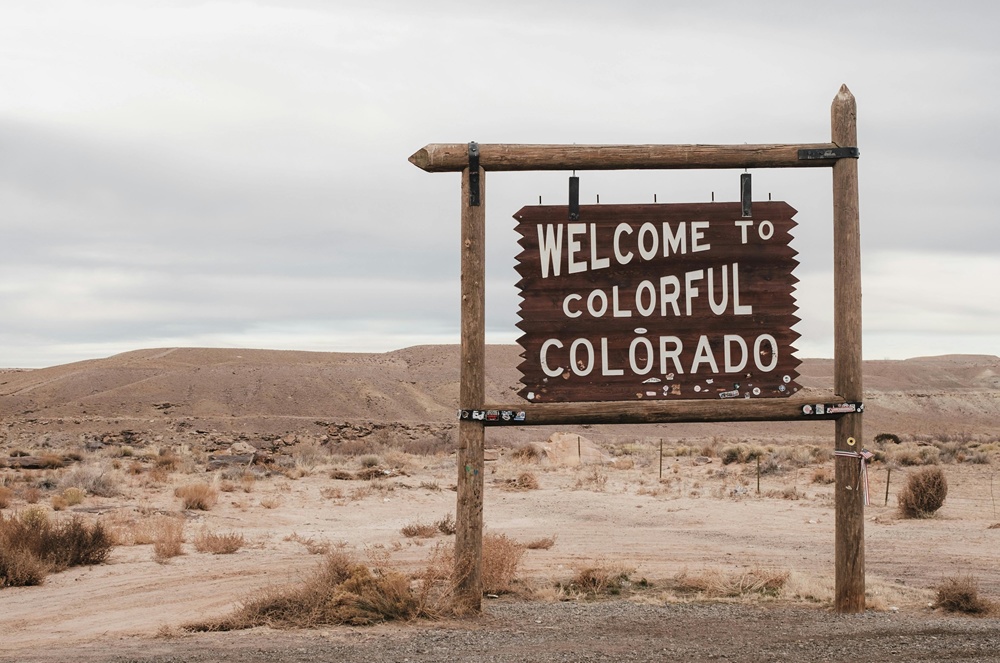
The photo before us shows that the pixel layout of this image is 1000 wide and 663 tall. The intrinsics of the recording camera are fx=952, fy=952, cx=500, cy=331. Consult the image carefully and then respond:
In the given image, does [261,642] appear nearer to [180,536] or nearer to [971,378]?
[180,536]

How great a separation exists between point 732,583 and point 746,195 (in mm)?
4340

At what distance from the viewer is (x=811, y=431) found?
62906 mm

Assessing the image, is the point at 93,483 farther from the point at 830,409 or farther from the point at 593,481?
the point at 830,409

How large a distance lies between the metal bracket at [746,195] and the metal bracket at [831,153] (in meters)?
0.53

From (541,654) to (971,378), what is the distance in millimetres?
118426

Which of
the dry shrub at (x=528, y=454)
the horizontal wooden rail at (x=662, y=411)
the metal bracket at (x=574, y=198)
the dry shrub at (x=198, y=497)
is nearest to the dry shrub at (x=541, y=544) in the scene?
the horizontal wooden rail at (x=662, y=411)

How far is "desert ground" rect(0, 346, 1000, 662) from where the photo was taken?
7574mm

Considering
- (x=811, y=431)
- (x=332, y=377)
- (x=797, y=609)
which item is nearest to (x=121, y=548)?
(x=797, y=609)

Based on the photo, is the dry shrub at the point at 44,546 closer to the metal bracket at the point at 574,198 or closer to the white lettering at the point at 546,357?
the white lettering at the point at 546,357

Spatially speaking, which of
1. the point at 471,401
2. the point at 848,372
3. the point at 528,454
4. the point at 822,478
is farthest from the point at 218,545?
the point at 528,454

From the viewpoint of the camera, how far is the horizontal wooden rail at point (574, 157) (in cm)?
870

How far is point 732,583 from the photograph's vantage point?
10453mm

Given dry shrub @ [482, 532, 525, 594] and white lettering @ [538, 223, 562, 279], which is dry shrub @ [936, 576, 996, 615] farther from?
white lettering @ [538, 223, 562, 279]

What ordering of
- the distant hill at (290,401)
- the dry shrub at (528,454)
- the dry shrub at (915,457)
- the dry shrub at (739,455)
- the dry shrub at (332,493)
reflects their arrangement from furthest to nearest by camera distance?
the distant hill at (290,401) < the dry shrub at (528,454) < the dry shrub at (739,455) < the dry shrub at (915,457) < the dry shrub at (332,493)
